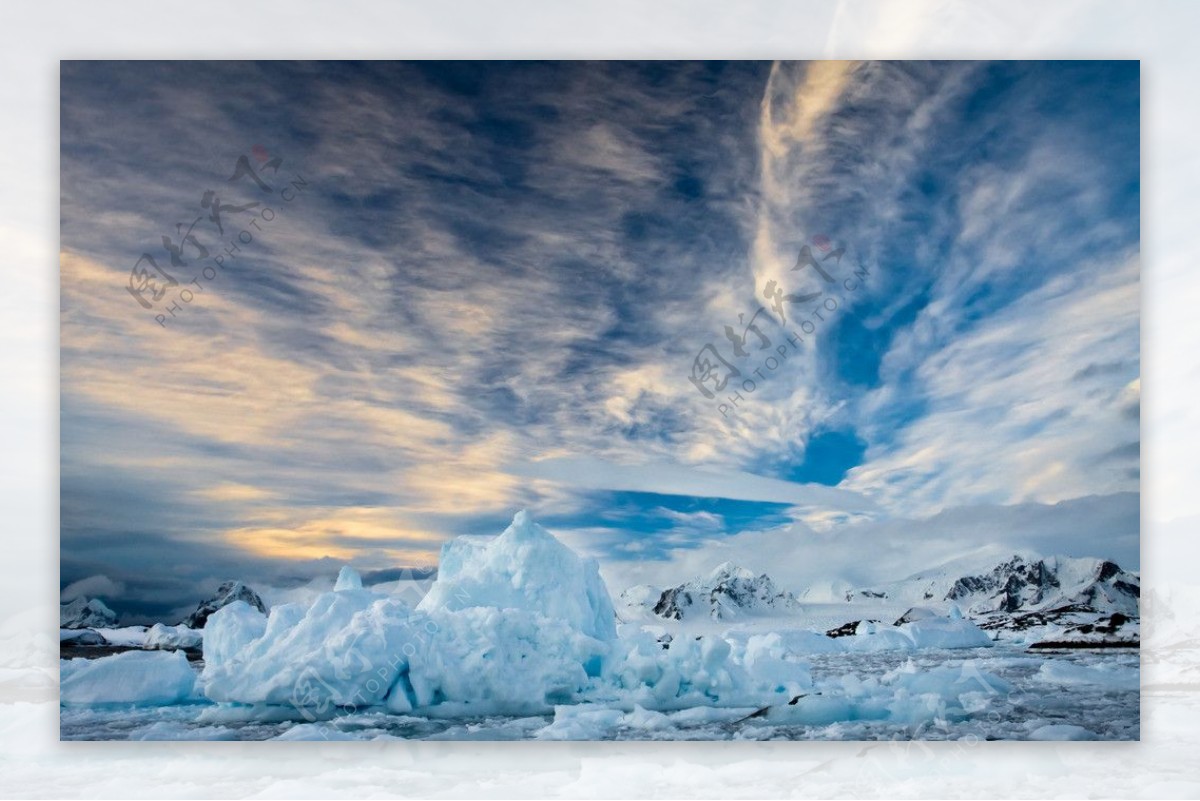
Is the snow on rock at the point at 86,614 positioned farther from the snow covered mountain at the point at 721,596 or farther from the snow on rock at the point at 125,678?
the snow covered mountain at the point at 721,596

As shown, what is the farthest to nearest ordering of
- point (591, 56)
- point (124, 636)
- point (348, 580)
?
point (591, 56), point (348, 580), point (124, 636)

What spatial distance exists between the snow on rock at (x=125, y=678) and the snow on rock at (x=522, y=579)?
1247 mm

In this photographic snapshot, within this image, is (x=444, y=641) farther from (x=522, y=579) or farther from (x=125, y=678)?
(x=125, y=678)

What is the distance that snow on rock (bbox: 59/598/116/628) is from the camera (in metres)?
5.32

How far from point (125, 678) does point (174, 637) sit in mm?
302

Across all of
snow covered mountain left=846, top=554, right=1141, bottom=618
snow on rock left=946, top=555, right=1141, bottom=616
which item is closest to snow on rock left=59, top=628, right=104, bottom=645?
snow covered mountain left=846, top=554, right=1141, bottom=618

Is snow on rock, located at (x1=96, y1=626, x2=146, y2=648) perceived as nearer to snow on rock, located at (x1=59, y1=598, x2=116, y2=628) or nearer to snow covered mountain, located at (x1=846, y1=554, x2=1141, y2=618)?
snow on rock, located at (x1=59, y1=598, x2=116, y2=628)

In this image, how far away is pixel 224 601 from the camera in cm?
536

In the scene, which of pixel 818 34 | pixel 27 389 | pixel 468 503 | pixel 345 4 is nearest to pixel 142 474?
pixel 27 389

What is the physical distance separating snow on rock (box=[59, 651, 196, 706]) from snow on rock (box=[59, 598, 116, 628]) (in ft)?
0.56

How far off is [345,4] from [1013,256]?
3.54 meters

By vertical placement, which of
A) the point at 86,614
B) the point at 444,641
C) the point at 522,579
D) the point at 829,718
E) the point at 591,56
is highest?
the point at 591,56

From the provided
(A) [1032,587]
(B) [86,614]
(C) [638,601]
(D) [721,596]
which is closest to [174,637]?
(B) [86,614]

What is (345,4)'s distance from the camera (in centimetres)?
551
